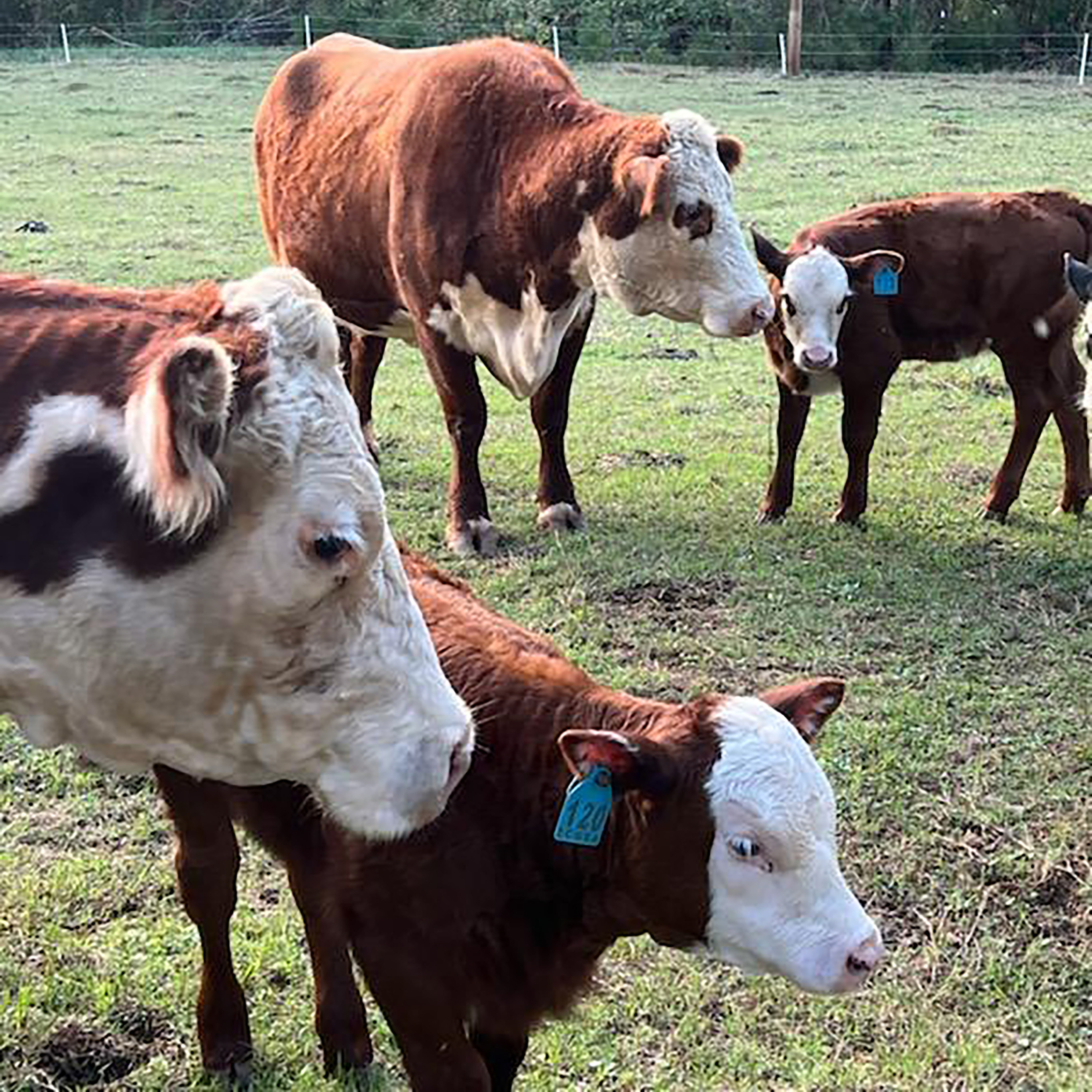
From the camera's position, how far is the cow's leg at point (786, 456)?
6.54 m

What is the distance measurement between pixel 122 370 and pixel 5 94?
23.3 m

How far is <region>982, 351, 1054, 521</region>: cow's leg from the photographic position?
258 inches

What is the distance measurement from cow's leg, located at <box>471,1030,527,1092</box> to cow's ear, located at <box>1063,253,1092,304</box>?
3.93 meters

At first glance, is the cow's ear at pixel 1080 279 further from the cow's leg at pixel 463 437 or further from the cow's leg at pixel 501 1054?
the cow's leg at pixel 501 1054

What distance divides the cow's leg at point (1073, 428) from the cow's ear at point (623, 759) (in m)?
4.50

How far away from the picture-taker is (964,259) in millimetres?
6641

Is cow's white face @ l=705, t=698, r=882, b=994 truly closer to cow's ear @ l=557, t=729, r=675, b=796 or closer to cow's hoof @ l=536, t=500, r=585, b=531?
cow's ear @ l=557, t=729, r=675, b=796

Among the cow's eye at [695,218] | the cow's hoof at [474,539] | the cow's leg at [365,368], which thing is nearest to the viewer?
the cow's eye at [695,218]

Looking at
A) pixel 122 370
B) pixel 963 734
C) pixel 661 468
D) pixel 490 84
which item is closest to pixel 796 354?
pixel 661 468

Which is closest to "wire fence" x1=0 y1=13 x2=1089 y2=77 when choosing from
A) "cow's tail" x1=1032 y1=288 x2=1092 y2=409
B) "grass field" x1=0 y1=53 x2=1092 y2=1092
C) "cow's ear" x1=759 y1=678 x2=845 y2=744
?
"grass field" x1=0 y1=53 x2=1092 y2=1092

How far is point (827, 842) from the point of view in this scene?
8.66 ft

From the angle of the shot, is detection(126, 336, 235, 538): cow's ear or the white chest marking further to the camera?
the white chest marking

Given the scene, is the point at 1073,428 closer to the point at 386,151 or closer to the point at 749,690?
the point at 749,690

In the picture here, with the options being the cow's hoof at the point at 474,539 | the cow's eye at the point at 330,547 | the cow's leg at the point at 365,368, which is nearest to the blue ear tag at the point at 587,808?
the cow's eye at the point at 330,547
